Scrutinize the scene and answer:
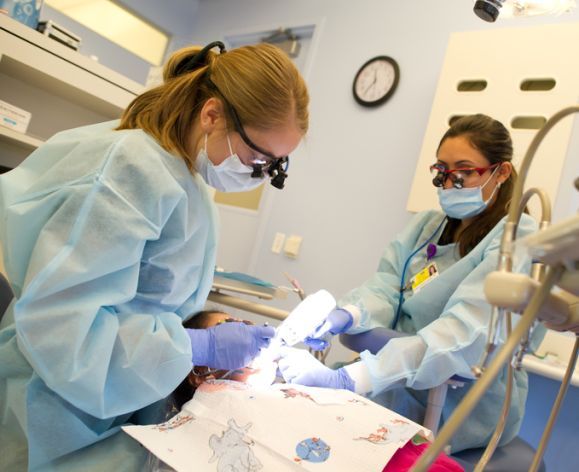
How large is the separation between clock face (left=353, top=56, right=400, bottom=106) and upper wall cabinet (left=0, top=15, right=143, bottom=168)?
4.27ft

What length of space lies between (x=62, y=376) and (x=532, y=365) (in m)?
1.51

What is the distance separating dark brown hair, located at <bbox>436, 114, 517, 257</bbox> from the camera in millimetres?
1600

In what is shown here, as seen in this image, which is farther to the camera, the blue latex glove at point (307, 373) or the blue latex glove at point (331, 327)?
the blue latex glove at point (331, 327)

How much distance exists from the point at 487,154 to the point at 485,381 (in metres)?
1.34

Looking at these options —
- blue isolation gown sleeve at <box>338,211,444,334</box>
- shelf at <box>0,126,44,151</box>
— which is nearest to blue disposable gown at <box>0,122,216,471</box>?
blue isolation gown sleeve at <box>338,211,444,334</box>

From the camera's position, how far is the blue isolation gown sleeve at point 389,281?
67.0 inches

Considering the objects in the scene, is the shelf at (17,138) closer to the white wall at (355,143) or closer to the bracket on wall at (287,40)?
the white wall at (355,143)

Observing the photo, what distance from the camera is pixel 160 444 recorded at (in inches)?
31.5

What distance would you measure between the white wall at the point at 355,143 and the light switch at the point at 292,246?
0.13ft

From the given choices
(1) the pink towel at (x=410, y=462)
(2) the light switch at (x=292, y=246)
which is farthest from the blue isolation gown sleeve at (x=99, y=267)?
(2) the light switch at (x=292, y=246)

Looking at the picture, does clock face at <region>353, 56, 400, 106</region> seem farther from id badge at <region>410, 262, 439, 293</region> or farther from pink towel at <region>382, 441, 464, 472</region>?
pink towel at <region>382, 441, 464, 472</region>

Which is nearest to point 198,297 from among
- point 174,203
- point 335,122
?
point 174,203

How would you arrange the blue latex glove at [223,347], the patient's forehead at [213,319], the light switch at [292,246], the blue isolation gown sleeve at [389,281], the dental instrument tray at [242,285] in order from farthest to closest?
1. the light switch at [292,246]
2. the dental instrument tray at [242,285]
3. the blue isolation gown sleeve at [389,281]
4. the patient's forehead at [213,319]
5. the blue latex glove at [223,347]

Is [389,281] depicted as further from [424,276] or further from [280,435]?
[280,435]
